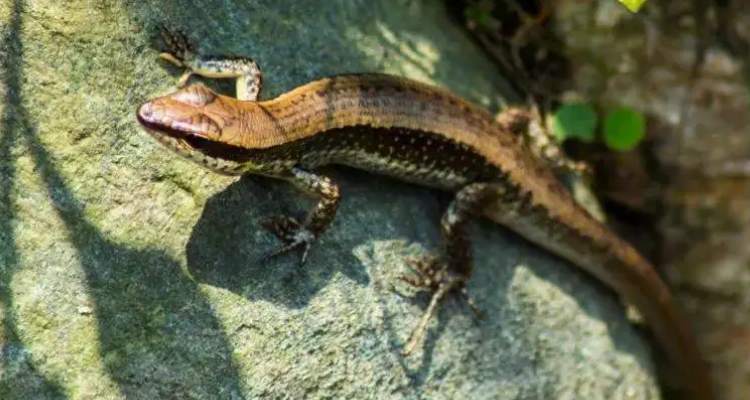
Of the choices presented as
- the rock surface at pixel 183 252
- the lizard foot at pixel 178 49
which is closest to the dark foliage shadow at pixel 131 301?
the rock surface at pixel 183 252

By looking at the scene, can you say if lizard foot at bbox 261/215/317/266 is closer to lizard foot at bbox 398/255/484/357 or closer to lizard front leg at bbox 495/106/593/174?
lizard foot at bbox 398/255/484/357

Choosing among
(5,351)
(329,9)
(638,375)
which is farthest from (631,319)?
(5,351)

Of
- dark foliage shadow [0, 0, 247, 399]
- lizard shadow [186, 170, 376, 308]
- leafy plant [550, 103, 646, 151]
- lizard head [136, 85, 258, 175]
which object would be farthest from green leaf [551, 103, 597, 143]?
dark foliage shadow [0, 0, 247, 399]

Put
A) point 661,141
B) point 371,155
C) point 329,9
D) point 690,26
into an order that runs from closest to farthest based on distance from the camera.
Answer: point 371,155, point 329,9, point 690,26, point 661,141

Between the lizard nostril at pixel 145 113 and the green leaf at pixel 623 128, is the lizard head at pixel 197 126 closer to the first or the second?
the lizard nostril at pixel 145 113

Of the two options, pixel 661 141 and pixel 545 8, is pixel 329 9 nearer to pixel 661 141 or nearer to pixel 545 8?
pixel 545 8
